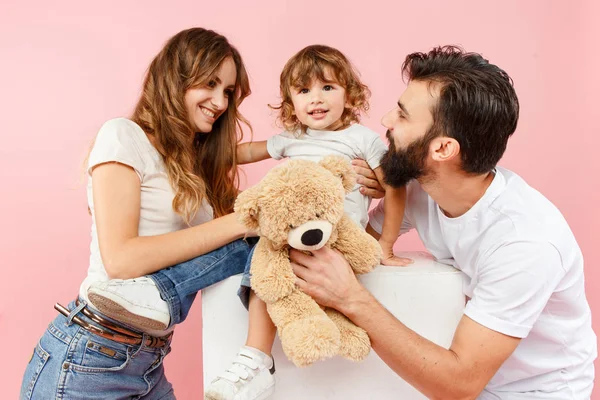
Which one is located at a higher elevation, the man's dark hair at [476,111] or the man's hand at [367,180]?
the man's dark hair at [476,111]

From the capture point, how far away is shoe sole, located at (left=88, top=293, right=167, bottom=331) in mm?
1359

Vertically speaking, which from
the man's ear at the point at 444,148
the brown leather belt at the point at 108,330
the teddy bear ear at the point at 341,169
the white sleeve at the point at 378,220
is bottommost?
the brown leather belt at the point at 108,330

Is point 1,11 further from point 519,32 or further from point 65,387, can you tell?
point 519,32

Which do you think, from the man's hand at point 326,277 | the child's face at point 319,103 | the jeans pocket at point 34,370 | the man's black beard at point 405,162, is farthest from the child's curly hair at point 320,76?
the jeans pocket at point 34,370

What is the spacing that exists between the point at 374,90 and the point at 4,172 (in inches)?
70.0

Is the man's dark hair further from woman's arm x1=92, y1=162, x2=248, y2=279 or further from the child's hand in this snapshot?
woman's arm x1=92, y1=162, x2=248, y2=279

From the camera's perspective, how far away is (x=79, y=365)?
1.52m

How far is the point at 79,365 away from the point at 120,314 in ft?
0.80

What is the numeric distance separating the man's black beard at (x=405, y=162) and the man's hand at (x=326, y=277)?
37cm

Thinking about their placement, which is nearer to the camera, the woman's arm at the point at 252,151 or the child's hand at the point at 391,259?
the child's hand at the point at 391,259

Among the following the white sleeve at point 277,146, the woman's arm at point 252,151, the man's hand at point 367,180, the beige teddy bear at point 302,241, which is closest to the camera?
the beige teddy bear at point 302,241

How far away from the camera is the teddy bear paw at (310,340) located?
1.22m

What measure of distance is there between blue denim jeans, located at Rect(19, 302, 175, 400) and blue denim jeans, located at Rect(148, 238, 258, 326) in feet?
0.66

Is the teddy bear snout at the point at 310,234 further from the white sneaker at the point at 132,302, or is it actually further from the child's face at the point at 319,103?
the child's face at the point at 319,103
